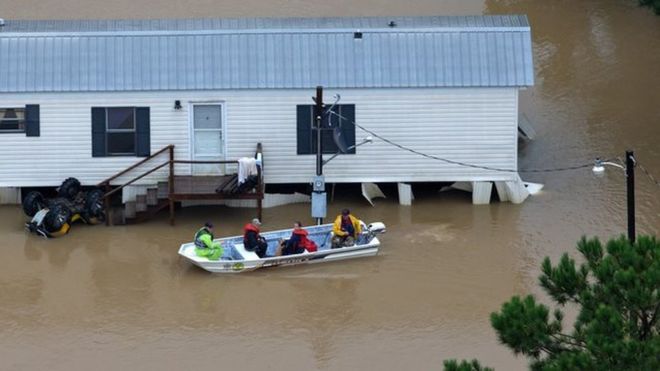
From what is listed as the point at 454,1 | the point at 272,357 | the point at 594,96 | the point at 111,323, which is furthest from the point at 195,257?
the point at 454,1

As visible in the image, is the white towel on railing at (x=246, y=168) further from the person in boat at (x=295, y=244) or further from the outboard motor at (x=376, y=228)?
the outboard motor at (x=376, y=228)

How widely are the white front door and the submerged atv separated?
2603mm

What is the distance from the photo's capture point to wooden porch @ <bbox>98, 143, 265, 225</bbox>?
2953 cm

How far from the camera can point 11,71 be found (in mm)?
30594

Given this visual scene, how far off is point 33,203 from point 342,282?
8343mm

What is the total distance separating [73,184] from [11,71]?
10.4ft

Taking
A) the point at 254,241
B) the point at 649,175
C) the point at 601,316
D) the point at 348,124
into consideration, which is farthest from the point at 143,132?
the point at 601,316

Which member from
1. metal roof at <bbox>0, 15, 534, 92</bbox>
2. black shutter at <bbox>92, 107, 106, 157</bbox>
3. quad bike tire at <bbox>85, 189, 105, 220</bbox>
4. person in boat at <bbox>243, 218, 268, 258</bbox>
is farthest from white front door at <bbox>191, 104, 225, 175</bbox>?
person in boat at <bbox>243, 218, 268, 258</bbox>

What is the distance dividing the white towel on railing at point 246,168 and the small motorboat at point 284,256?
178 cm

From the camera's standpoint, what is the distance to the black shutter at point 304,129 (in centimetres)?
3081

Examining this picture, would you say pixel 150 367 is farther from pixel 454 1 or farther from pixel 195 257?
pixel 454 1

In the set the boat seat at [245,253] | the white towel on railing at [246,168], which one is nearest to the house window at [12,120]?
the white towel on railing at [246,168]

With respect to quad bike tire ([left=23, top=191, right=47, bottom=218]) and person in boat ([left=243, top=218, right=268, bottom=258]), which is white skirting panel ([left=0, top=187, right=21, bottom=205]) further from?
person in boat ([left=243, top=218, right=268, bottom=258])

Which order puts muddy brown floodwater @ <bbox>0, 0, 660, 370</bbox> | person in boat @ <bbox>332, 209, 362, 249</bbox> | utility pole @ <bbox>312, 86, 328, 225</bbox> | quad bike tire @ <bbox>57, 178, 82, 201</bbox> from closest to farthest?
muddy brown floodwater @ <bbox>0, 0, 660, 370</bbox> → person in boat @ <bbox>332, 209, 362, 249</bbox> → utility pole @ <bbox>312, 86, 328, 225</bbox> → quad bike tire @ <bbox>57, 178, 82, 201</bbox>
